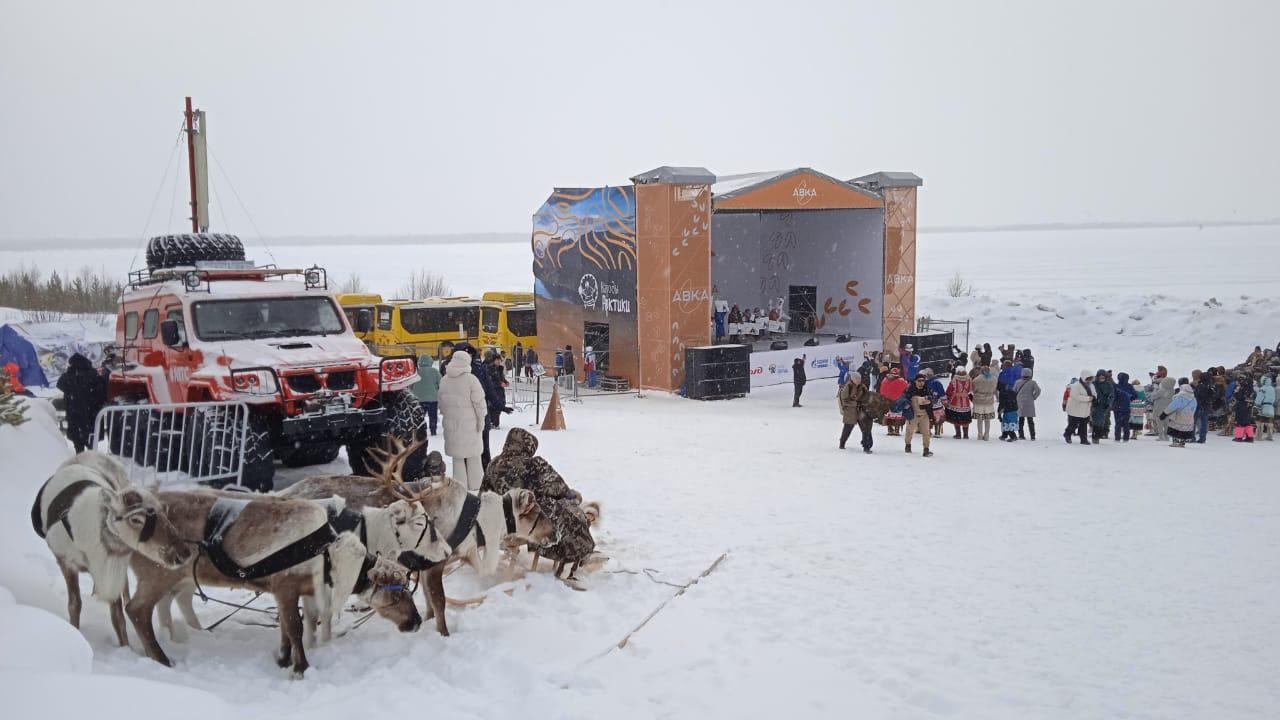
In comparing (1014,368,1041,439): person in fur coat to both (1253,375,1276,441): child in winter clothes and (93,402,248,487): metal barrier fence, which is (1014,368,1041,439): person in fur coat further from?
(93,402,248,487): metal barrier fence

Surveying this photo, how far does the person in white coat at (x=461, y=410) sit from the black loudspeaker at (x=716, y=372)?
37.9ft

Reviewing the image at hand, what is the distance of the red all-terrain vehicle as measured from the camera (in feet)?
29.5

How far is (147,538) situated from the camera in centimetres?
522

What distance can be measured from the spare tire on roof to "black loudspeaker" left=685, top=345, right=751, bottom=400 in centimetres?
1082

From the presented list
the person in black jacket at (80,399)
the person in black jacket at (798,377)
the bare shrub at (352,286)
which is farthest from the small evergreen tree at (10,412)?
the bare shrub at (352,286)

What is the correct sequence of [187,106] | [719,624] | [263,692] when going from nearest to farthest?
1. [263,692]
2. [719,624]
3. [187,106]

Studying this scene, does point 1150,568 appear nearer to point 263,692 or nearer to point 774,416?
point 263,692

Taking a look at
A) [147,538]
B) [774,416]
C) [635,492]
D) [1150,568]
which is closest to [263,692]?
[147,538]

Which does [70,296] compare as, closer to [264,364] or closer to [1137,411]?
[264,364]

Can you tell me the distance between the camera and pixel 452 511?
6.22 m

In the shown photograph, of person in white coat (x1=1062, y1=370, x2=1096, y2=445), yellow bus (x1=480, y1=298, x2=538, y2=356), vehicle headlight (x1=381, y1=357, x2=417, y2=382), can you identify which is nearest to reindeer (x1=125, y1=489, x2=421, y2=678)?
vehicle headlight (x1=381, y1=357, x2=417, y2=382)

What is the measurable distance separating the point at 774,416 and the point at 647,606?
37.7ft

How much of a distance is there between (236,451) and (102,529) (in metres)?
3.64

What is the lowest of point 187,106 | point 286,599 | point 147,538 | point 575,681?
point 575,681
